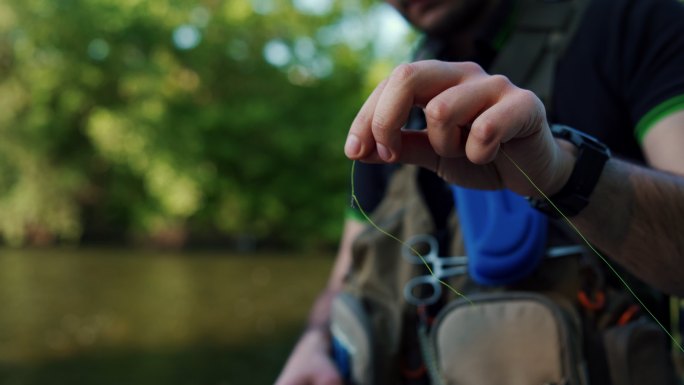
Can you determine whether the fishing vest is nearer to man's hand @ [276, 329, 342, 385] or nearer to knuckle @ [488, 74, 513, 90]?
man's hand @ [276, 329, 342, 385]

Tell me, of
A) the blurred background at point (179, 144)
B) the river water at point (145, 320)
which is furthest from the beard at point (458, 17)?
the blurred background at point (179, 144)

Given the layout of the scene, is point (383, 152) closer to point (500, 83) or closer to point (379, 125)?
point (379, 125)

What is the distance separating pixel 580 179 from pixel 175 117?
1843 cm

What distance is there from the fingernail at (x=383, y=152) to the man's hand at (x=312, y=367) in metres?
0.86

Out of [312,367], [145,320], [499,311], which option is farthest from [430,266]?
[145,320]

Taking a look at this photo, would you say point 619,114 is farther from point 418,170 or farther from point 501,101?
point 501,101

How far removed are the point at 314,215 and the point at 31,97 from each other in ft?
26.4

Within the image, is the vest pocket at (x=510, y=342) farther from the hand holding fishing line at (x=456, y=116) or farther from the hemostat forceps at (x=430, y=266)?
the hand holding fishing line at (x=456, y=116)

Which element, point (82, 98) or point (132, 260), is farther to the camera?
point (82, 98)

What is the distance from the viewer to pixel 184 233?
19250 millimetres

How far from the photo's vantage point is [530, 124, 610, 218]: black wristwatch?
2.85ft

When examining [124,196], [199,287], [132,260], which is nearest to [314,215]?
[124,196]

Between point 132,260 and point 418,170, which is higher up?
point 418,170

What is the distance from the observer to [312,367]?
5.01 feet
